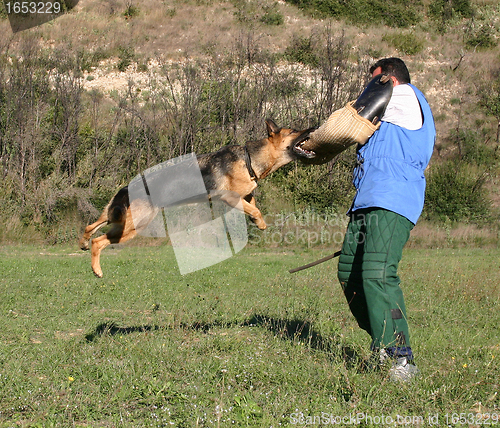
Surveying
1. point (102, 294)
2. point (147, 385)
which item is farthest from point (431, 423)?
point (102, 294)

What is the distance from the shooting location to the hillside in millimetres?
17234

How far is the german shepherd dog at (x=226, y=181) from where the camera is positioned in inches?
225

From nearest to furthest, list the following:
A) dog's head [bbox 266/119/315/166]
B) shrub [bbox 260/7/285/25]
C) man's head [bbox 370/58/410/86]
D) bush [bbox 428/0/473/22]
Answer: man's head [bbox 370/58/410/86] → dog's head [bbox 266/119/315/166] → shrub [bbox 260/7/285/25] → bush [bbox 428/0/473/22]

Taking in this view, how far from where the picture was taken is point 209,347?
184 inches

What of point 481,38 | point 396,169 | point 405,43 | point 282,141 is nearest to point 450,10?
point 481,38

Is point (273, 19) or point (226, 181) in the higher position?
point (226, 181)

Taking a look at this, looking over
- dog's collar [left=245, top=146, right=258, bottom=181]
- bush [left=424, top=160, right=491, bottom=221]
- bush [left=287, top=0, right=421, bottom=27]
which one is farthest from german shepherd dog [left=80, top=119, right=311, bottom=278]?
bush [left=287, top=0, right=421, bottom=27]

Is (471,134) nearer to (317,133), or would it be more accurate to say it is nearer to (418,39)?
(418,39)

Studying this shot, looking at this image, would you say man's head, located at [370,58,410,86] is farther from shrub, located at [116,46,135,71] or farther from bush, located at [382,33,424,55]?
bush, located at [382,33,424,55]

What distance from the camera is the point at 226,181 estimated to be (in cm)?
598

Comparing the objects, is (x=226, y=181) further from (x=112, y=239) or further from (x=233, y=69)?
(x=233, y=69)

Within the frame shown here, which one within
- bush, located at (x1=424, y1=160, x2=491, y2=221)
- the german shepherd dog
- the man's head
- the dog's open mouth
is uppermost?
the man's head

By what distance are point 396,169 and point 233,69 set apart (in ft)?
60.5

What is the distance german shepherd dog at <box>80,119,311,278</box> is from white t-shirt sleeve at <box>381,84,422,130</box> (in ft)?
6.75
